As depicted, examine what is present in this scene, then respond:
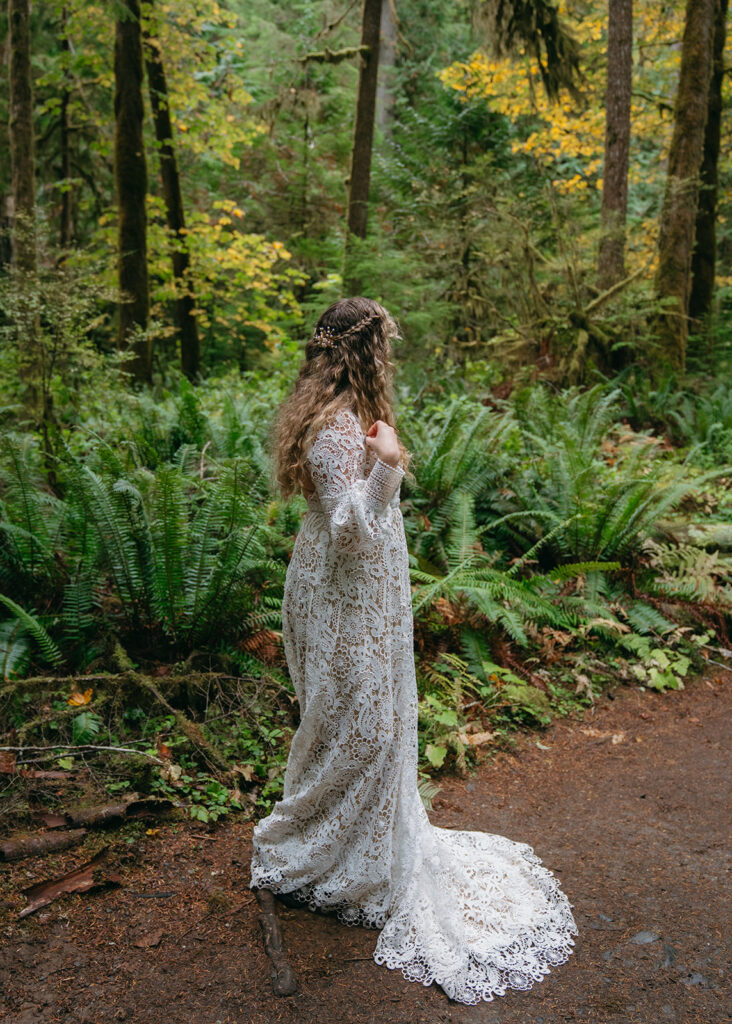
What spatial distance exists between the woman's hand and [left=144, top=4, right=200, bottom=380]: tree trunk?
10.8 m

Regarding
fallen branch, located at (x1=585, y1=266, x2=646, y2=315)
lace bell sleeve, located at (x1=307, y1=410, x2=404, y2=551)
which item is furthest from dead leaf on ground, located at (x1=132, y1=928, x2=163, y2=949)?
fallen branch, located at (x1=585, y1=266, x2=646, y2=315)

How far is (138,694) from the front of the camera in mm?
3924

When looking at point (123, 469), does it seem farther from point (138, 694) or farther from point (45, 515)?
Result: point (138, 694)

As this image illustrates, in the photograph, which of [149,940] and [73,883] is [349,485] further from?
[73,883]

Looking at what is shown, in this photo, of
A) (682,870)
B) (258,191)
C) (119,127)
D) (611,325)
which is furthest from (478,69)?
(682,870)

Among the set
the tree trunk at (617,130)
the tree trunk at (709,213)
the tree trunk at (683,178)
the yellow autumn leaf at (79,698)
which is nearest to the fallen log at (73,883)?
the yellow autumn leaf at (79,698)

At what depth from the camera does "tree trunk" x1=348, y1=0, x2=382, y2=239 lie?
35.0ft

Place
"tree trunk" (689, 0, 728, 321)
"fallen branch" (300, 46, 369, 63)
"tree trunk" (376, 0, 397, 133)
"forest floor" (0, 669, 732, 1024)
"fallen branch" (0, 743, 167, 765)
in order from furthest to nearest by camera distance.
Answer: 1. "tree trunk" (376, 0, 397, 133)
2. "tree trunk" (689, 0, 728, 321)
3. "fallen branch" (300, 46, 369, 63)
4. "fallen branch" (0, 743, 167, 765)
5. "forest floor" (0, 669, 732, 1024)

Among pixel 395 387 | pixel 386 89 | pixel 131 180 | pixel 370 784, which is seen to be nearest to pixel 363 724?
pixel 370 784

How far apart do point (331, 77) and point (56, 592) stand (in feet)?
53.0

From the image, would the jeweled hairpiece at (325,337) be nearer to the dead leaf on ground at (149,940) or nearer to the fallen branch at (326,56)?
the dead leaf on ground at (149,940)

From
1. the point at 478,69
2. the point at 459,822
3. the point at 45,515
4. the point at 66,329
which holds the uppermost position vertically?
the point at 478,69

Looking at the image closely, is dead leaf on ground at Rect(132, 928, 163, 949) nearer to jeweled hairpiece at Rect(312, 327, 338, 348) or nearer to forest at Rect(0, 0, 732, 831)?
forest at Rect(0, 0, 732, 831)

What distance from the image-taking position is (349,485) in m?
2.59
